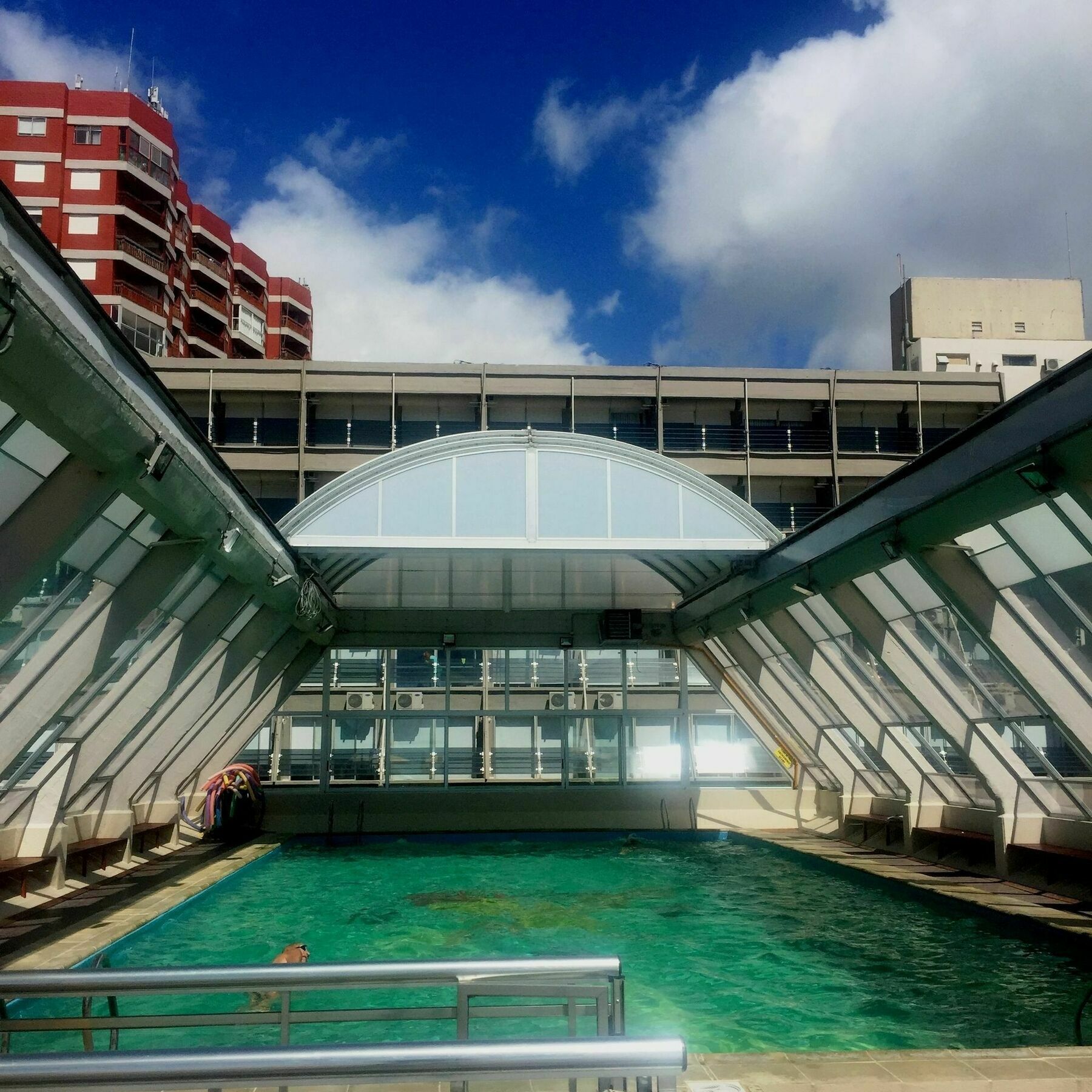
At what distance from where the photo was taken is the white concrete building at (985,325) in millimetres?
42469

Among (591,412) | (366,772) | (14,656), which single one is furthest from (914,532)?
(591,412)

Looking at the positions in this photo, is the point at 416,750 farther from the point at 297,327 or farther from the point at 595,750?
the point at 297,327

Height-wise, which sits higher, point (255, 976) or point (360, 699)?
point (360, 699)

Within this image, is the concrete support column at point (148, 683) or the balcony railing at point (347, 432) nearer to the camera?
the concrete support column at point (148, 683)

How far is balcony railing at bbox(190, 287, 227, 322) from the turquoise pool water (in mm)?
39450

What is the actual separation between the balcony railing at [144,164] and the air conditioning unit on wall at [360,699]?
101 ft

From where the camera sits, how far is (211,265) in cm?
5078

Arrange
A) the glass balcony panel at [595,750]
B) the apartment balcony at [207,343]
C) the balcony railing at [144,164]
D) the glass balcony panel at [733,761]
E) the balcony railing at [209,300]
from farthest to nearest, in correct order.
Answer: the balcony railing at [209,300] < the apartment balcony at [207,343] < the balcony railing at [144,164] < the glass balcony panel at [733,761] < the glass balcony panel at [595,750]

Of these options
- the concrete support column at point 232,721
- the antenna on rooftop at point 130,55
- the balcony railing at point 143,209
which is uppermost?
the antenna on rooftop at point 130,55

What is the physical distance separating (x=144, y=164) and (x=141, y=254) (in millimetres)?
3911

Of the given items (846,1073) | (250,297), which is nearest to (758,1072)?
(846,1073)

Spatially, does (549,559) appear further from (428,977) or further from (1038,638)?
(428,977)

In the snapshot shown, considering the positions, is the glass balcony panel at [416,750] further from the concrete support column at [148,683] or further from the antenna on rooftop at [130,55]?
the antenna on rooftop at [130,55]

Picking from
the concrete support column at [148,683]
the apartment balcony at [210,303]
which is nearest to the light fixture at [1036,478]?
the concrete support column at [148,683]
